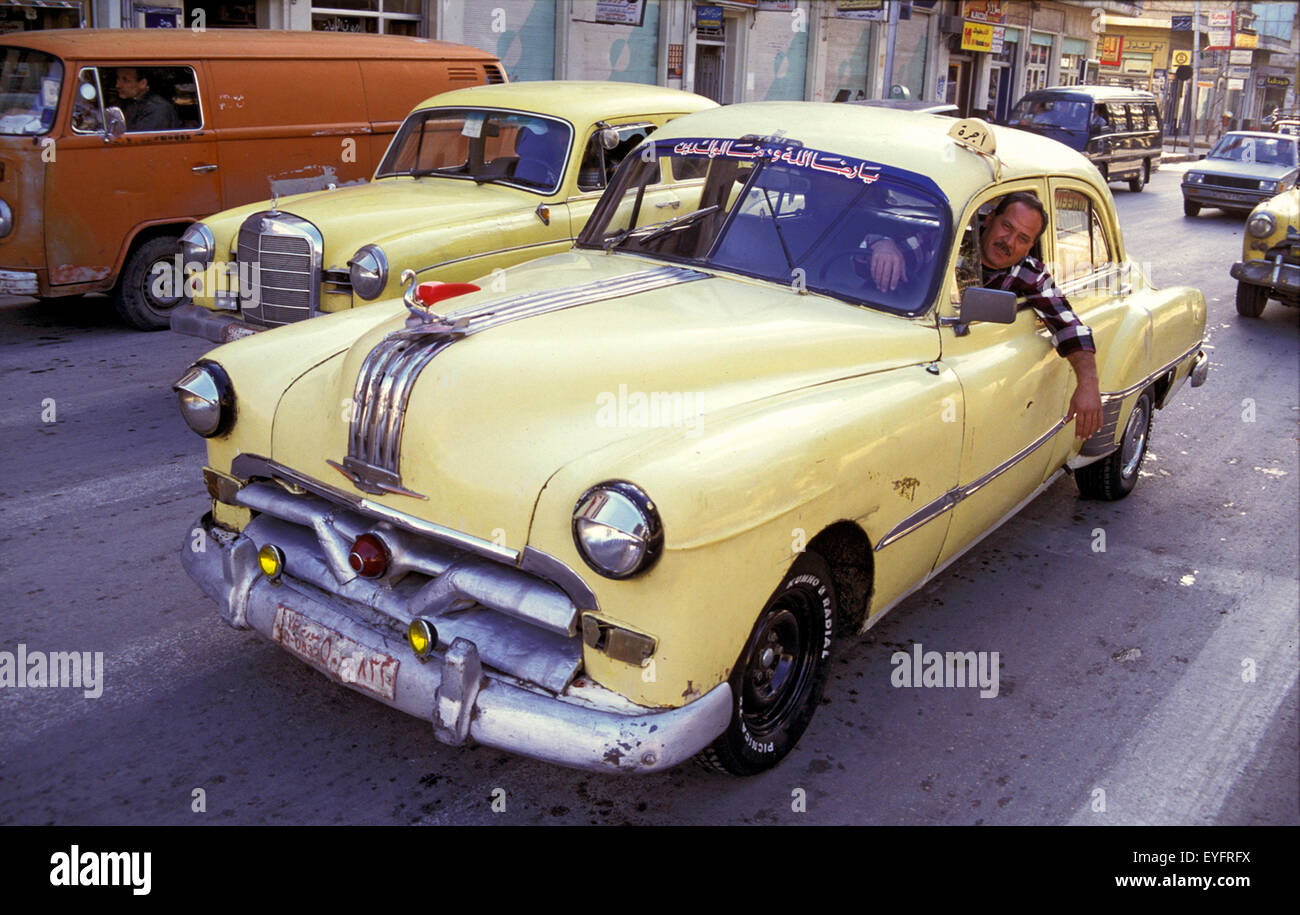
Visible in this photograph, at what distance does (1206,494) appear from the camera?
6.58 metres

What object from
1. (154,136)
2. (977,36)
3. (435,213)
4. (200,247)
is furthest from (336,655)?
(977,36)

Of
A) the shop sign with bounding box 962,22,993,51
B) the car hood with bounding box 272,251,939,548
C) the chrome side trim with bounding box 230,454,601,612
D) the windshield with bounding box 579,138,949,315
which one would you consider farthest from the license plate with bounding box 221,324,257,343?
the shop sign with bounding box 962,22,993,51

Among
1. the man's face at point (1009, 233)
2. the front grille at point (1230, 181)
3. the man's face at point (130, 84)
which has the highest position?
the man's face at point (130, 84)

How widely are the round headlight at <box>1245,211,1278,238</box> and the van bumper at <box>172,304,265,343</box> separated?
9521mm

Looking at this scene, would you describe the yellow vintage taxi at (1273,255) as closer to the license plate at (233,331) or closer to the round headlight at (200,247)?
the license plate at (233,331)

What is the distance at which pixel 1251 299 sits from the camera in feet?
38.8

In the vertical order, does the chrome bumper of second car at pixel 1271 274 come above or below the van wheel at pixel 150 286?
above

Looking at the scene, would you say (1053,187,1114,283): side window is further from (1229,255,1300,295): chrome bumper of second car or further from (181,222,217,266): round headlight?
(1229,255,1300,295): chrome bumper of second car

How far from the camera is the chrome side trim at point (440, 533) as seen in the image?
295 centimetres

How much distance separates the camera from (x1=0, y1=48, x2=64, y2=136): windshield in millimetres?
8578

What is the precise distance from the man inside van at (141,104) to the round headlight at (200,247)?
220 cm

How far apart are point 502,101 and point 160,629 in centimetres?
477

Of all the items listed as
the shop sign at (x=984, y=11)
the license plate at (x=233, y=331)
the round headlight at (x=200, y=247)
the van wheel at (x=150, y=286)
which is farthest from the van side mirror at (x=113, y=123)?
the shop sign at (x=984, y=11)
